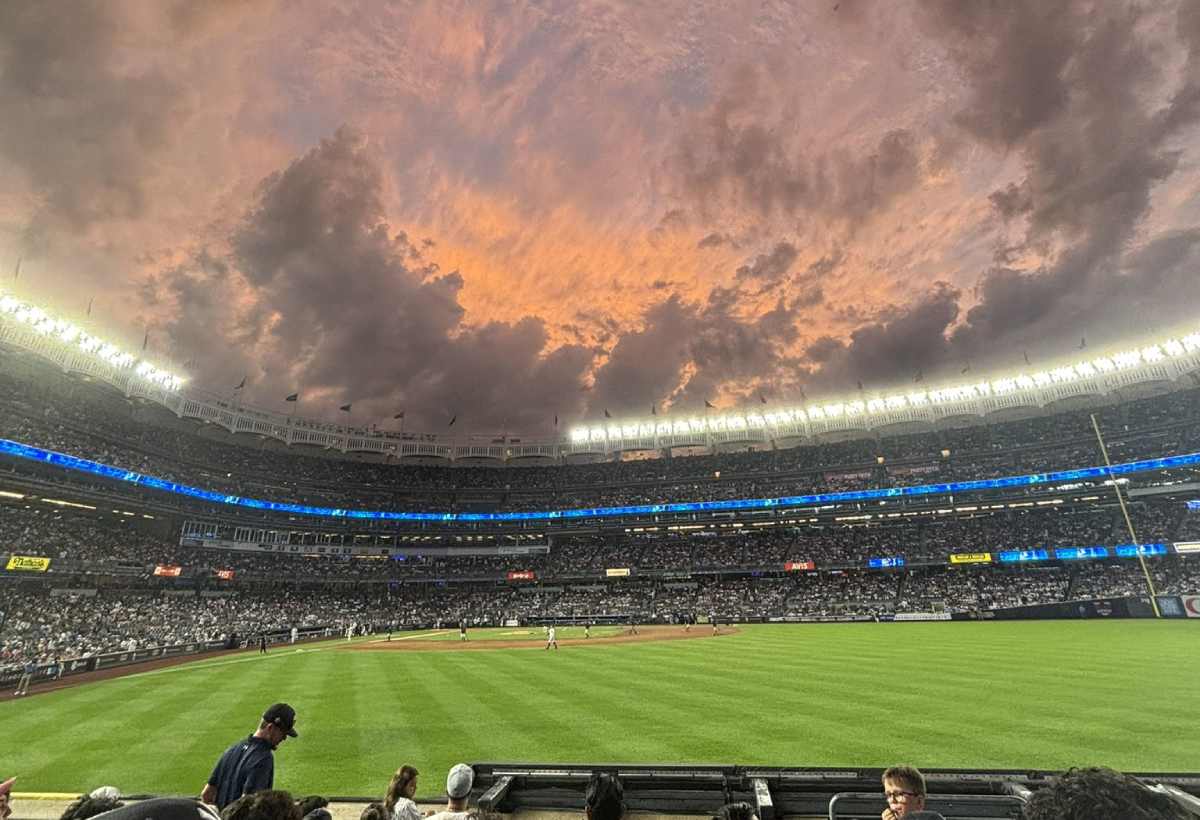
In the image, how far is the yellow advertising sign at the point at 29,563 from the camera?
38153 millimetres

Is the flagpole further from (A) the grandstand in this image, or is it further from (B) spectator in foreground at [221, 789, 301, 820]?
(B) spectator in foreground at [221, 789, 301, 820]

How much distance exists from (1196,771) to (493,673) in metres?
22.5

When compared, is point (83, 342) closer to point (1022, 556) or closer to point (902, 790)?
point (902, 790)

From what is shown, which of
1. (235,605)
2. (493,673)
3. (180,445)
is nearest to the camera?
(493,673)

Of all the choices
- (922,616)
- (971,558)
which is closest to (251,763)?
(922,616)

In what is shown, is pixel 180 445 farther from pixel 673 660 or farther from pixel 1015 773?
pixel 1015 773

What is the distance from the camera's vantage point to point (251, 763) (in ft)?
20.2

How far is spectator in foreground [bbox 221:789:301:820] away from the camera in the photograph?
9.43 feet

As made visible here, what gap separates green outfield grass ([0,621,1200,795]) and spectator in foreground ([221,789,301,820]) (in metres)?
9.20

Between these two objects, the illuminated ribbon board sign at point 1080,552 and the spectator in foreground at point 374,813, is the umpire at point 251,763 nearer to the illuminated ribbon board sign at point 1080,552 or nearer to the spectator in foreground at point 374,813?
the spectator in foreground at point 374,813

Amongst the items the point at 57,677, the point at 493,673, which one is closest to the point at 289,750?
the point at 493,673

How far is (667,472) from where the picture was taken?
281 feet

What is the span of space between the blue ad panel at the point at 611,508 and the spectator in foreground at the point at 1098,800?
194ft

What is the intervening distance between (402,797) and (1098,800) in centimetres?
625
